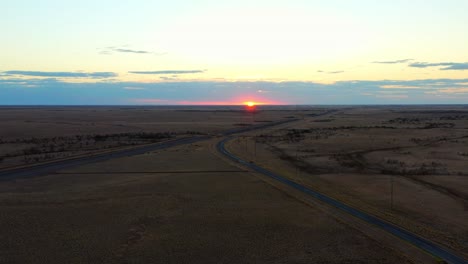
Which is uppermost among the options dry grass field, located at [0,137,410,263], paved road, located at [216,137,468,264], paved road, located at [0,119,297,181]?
paved road, located at [0,119,297,181]

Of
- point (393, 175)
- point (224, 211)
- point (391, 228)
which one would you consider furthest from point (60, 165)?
point (391, 228)

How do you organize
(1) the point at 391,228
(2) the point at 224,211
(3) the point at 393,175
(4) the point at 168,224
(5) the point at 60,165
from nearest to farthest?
(1) the point at 391,228 < (4) the point at 168,224 < (2) the point at 224,211 < (3) the point at 393,175 < (5) the point at 60,165

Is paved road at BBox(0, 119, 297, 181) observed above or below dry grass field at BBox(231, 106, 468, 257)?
above

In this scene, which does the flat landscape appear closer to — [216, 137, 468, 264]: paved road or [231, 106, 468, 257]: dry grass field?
[231, 106, 468, 257]: dry grass field

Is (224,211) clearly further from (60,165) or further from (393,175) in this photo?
(60,165)

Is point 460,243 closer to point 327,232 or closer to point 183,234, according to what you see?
point 327,232

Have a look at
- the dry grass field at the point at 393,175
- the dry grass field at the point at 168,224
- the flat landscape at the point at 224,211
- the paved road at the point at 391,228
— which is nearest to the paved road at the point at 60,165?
the flat landscape at the point at 224,211

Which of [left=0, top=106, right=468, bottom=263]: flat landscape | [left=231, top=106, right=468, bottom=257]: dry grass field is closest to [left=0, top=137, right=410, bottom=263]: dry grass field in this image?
[left=0, top=106, right=468, bottom=263]: flat landscape

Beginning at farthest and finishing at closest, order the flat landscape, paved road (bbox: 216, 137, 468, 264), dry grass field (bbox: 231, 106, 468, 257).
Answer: dry grass field (bbox: 231, 106, 468, 257), the flat landscape, paved road (bbox: 216, 137, 468, 264)

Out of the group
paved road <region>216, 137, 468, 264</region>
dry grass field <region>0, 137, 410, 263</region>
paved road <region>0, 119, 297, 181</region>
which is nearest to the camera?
paved road <region>216, 137, 468, 264</region>

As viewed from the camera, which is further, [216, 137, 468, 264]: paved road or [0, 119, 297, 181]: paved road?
[0, 119, 297, 181]: paved road

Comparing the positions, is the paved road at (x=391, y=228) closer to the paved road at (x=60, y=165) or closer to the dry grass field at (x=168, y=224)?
the dry grass field at (x=168, y=224)

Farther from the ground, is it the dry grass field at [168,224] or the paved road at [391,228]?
the paved road at [391,228]
